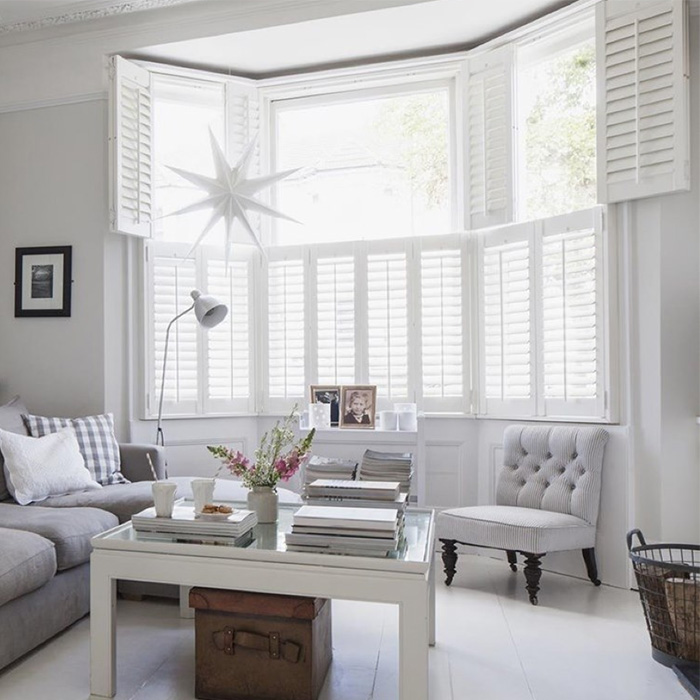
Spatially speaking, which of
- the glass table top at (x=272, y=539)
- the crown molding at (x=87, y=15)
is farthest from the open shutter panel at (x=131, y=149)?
the glass table top at (x=272, y=539)

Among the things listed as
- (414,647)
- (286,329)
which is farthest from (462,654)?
(286,329)

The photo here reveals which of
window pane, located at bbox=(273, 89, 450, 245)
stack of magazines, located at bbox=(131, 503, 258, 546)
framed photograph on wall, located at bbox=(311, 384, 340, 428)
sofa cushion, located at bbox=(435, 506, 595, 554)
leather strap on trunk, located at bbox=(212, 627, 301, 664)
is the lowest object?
leather strap on trunk, located at bbox=(212, 627, 301, 664)

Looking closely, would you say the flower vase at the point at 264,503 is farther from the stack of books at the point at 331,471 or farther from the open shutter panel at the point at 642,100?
the open shutter panel at the point at 642,100

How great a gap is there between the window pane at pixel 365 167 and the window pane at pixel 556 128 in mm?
528

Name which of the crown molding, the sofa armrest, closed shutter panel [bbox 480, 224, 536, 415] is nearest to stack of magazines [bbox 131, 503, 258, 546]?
the sofa armrest

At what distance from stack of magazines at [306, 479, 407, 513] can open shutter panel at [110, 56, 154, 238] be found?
2.42 m

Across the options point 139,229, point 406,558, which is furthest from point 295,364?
point 406,558

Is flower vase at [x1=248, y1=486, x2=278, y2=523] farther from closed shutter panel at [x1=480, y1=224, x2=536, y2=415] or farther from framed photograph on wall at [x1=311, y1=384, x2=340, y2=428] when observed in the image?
closed shutter panel at [x1=480, y1=224, x2=536, y2=415]

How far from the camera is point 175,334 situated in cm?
411

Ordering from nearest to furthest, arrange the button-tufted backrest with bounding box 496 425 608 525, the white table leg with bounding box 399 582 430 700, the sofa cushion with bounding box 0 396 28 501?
the white table leg with bounding box 399 582 430 700, the button-tufted backrest with bounding box 496 425 608 525, the sofa cushion with bounding box 0 396 28 501

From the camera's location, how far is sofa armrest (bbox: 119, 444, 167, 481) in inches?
142

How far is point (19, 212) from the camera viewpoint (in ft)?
13.7

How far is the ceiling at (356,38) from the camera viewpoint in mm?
3617

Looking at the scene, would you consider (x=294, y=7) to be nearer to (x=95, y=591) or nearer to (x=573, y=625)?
(x=95, y=591)
